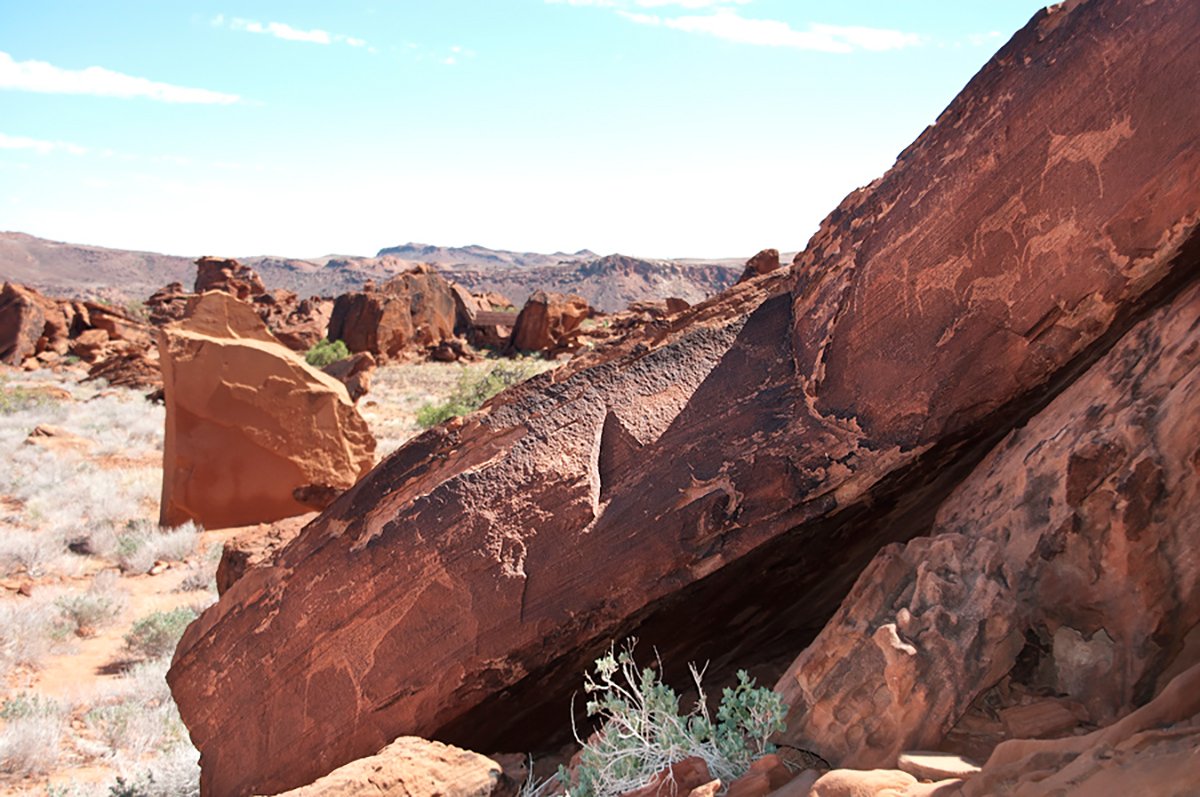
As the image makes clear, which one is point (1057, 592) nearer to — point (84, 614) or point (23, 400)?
point (84, 614)

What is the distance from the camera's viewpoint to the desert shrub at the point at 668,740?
2.16 metres

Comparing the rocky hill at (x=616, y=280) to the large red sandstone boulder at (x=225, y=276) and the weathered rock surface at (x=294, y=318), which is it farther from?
the weathered rock surface at (x=294, y=318)

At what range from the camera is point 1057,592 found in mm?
2131

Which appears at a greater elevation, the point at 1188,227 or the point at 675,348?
the point at 1188,227

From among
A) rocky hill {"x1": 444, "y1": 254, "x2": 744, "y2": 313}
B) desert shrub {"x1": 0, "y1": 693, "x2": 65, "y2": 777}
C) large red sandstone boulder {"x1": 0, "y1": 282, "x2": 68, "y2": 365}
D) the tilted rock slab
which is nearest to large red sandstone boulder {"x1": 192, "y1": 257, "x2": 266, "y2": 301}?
large red sandstone boulder {"x1": 0, "y1": 282, "x2": 68, "y2": 365}

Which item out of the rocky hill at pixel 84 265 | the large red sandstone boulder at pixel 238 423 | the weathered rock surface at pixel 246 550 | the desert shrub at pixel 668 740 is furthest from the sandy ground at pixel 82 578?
the rocky hill at pixel 84 265

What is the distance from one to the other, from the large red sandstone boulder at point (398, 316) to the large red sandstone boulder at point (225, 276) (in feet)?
46.6

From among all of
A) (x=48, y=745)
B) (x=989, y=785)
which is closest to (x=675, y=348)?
(x=989, y=785)

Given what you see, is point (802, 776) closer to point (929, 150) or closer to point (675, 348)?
point (675, 348)

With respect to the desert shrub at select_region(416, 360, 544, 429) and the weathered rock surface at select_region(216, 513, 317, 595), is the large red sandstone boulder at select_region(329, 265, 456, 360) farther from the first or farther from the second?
the weathered rock surface at select_region(216, 513, 317, 595)

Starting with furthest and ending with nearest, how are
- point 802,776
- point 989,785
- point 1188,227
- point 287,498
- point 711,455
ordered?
1. point 287,498
2. point 711,455
3. point 1188,227
4. point 802,776
5. point 989,785

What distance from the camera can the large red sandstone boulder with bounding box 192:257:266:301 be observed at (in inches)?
1453

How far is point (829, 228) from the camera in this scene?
9.59ft

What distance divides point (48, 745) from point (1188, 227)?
5210 millimetres
